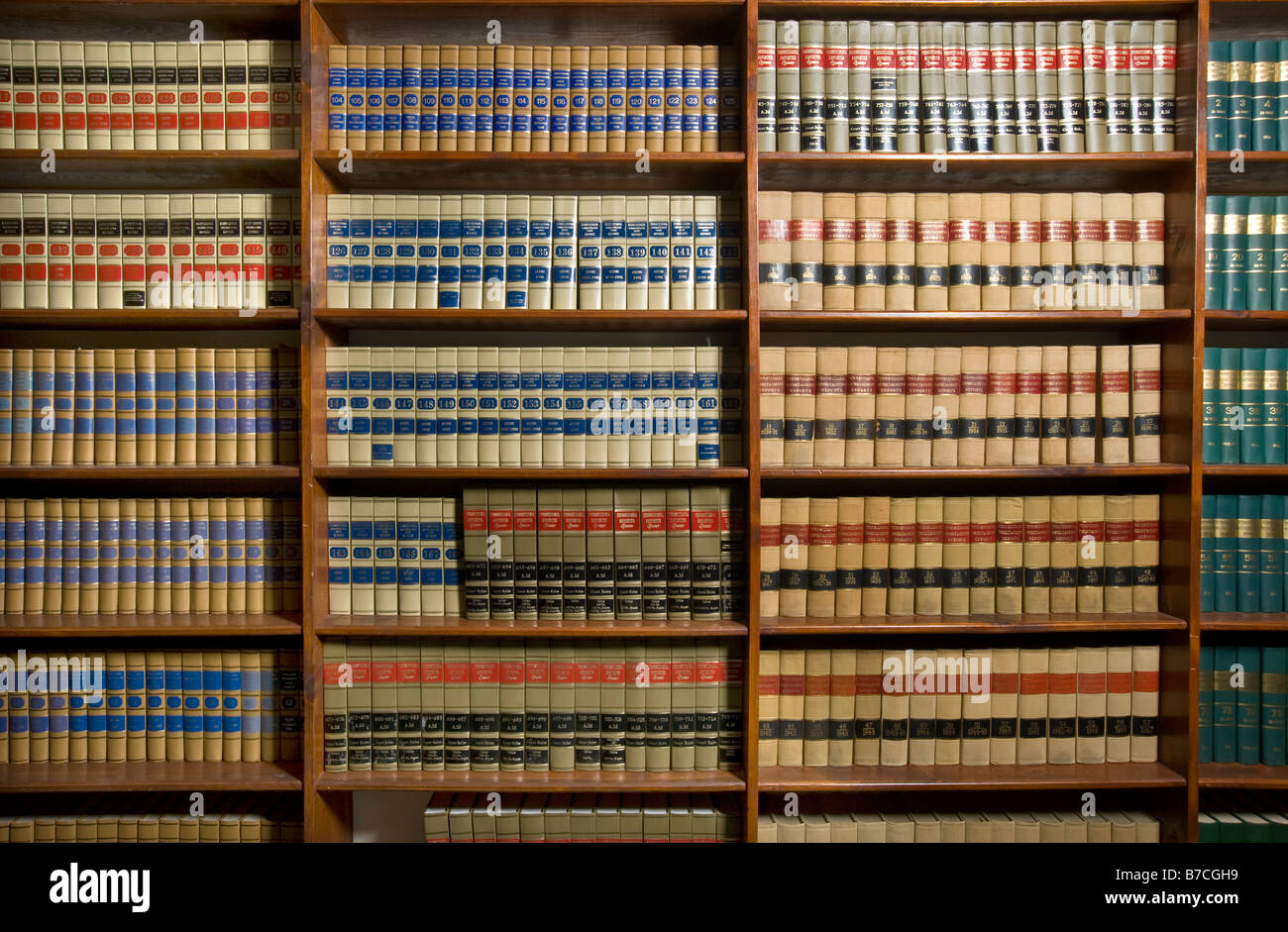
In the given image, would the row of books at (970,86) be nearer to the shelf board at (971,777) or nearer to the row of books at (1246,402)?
the row of books at (1246,402)

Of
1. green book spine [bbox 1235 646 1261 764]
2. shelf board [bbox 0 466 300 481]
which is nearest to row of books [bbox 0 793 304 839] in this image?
shelf board [bbox 0 466 300 481]

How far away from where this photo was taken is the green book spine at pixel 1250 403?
2090mm

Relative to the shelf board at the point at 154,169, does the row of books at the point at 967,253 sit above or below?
below

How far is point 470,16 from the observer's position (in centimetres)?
211

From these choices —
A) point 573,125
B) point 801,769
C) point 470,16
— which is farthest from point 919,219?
point 801,769

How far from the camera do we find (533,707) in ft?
6.97

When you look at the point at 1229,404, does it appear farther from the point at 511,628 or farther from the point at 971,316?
the point at 511,628

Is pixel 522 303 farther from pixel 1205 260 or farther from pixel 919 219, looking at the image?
pixel 1205 260

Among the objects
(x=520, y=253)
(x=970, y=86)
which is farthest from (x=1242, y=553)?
(x=520, y=253)

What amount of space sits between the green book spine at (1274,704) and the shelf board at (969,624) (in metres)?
0.29

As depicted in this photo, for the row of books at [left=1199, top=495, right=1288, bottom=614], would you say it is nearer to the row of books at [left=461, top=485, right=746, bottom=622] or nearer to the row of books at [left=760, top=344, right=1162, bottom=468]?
the row of books at [left=760, top=344, right=1162, bottom=468]

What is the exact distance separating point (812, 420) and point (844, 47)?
93 centimetres

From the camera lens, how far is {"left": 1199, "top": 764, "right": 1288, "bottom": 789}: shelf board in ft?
6.73

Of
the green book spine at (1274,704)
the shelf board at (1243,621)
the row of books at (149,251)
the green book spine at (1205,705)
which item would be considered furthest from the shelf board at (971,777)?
the row of books at (149,251)
